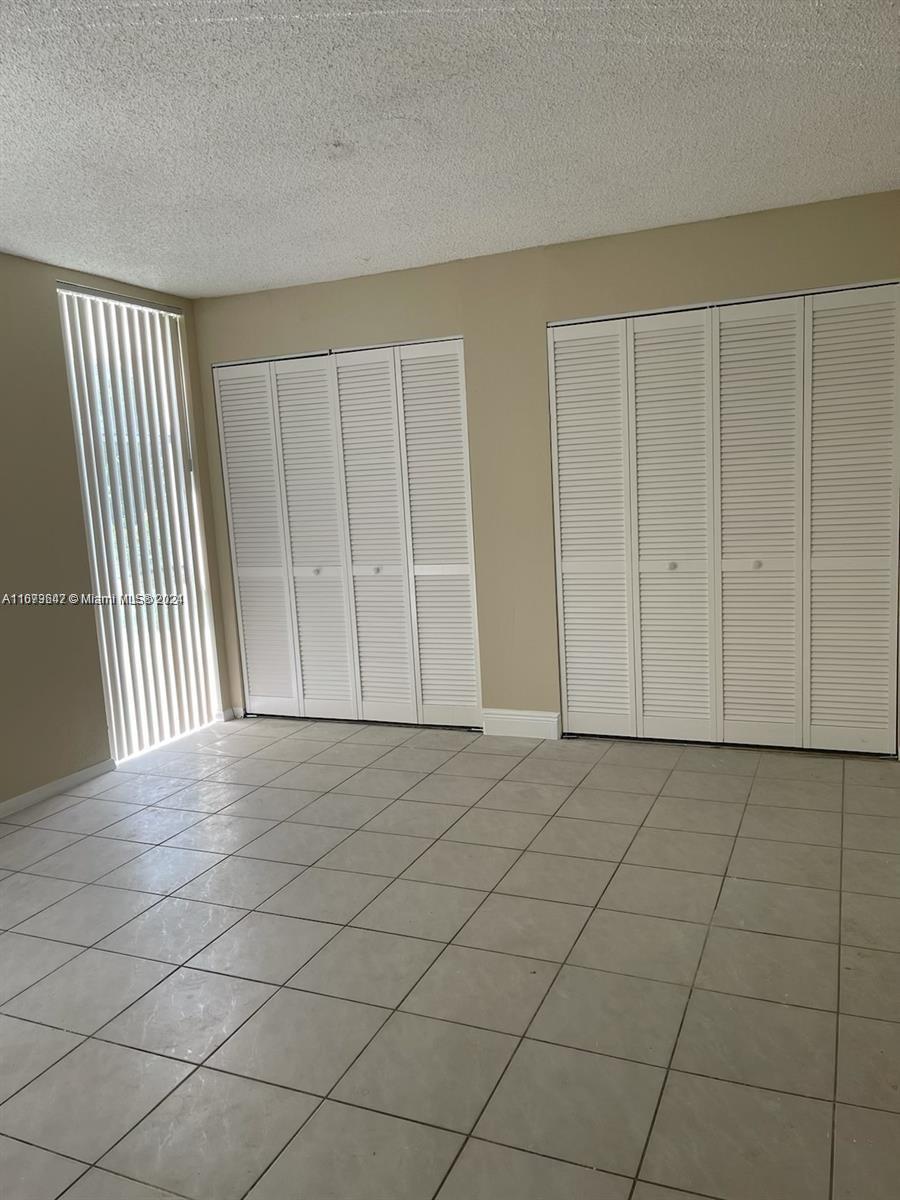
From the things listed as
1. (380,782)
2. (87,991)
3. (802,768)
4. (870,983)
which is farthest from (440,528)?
(870,983)

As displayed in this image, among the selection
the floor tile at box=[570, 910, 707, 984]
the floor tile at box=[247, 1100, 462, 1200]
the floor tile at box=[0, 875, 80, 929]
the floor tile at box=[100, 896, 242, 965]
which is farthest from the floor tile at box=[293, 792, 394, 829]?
the floor tile at box=[247, 1100, 462, 1200]

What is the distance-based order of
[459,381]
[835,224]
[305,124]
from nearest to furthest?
[305,124] → [835,224] → [459,381]

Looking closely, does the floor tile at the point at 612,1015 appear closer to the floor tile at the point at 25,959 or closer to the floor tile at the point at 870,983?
the floor tile at the point at 870,983

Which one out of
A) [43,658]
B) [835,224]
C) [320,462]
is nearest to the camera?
[835,224]

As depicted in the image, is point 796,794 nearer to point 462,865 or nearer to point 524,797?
point 524,797

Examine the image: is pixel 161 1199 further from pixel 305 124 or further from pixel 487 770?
pixel 305 124

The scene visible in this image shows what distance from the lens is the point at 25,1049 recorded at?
7.50ft

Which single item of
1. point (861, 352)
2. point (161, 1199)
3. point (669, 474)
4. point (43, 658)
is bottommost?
point (161, 1199)

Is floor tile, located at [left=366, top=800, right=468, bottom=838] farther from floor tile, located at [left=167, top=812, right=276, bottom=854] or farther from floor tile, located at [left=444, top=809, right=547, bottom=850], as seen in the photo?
floor tile, located at [left=167, top=812, right=276, bottom=854]

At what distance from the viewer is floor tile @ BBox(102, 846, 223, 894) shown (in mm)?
3225

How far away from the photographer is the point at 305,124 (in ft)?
9.04

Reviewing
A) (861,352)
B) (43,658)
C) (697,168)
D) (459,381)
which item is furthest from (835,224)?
(43,658)

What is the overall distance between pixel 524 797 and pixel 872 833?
1402 millimetres

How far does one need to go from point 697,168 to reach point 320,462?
2590 millimetres
